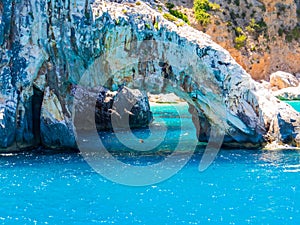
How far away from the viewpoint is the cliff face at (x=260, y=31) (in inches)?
3947

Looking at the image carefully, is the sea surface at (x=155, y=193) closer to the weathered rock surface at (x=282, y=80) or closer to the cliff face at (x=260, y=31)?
the weathered rock surface at (x=282, y=80)

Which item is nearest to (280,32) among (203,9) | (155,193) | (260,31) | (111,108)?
(260,31)

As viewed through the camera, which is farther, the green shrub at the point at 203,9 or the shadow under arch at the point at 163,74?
the green shrub at the point at 203,9

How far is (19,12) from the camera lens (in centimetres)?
3688

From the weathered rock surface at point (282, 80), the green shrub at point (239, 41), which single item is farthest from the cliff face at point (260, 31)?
the weathered rock surface at point (282, 80)

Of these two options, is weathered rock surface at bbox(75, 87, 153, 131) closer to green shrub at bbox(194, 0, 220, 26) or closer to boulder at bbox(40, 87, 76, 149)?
boulder at bbox(40, 87, 76, 149)

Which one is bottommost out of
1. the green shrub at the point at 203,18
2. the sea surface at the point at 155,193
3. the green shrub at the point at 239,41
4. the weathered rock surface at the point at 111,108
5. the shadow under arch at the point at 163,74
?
the sea surface at the point at 155,193

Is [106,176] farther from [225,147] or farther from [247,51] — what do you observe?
[247,51]

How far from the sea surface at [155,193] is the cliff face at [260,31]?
223 feet

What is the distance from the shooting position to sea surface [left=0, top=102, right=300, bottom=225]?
2167cm

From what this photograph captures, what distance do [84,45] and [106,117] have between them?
17410mm

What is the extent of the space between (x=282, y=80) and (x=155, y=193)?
256 feet

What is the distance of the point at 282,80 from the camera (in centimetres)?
9800

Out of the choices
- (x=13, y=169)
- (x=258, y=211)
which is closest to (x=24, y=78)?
(x=13, y=169)
